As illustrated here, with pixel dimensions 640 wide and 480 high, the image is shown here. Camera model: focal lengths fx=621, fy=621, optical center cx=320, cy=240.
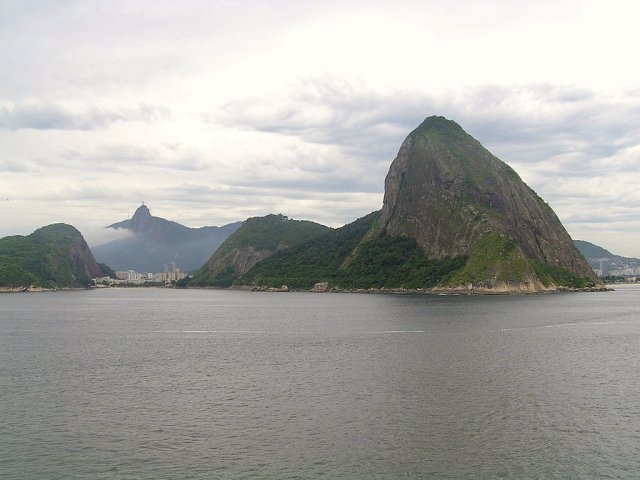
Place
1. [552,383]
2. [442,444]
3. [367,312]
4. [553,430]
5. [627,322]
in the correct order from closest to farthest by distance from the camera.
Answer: [442,444], [553,430], [552,383], [627,322], [367,312]

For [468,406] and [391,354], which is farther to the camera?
[391,354]

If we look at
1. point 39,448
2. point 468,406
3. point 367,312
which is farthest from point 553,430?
point 367,312

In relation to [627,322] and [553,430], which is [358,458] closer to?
[553,430]

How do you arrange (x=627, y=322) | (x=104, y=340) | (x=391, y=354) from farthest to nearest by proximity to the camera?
(x=627, y=322) < (x=104, y=340) < (x=391, y=354)

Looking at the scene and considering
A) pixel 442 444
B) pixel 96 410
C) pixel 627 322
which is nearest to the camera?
pixel 442 444

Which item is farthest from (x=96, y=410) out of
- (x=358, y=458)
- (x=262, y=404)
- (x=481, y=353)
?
(x=481, y=353)

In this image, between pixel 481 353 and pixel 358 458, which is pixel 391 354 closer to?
pixel 481 353
